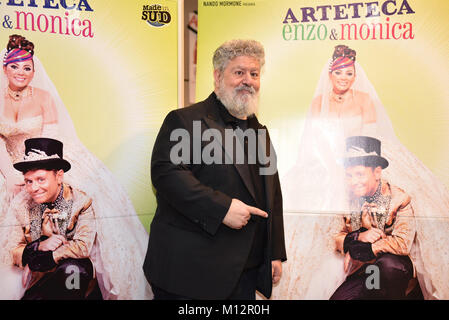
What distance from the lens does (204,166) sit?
2.06 m

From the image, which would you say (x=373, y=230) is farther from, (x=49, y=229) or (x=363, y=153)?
(x=49, y=229)

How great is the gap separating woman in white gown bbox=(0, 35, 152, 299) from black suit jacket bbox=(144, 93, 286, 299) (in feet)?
1.74

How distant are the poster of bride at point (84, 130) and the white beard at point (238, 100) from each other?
2.05 ft

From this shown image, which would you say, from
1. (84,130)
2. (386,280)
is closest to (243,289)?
(386,280)

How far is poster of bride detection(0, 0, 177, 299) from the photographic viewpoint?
233 cm

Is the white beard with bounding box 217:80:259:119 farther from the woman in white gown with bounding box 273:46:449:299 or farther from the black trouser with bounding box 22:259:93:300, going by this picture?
the black trouser with bounding box 22:259:93:300

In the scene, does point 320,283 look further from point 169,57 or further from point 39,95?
point 39,95

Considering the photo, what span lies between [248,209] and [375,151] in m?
1.12

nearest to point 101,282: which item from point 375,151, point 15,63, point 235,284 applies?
point 235,284

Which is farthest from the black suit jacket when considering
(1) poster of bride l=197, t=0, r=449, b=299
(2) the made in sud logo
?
(2) the made in sud logo

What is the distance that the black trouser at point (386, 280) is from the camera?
2607 mm

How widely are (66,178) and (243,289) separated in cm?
121

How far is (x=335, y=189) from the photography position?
2648 mm

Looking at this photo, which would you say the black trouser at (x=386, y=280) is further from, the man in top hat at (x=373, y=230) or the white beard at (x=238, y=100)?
the white beard at (x=238, y=100)
